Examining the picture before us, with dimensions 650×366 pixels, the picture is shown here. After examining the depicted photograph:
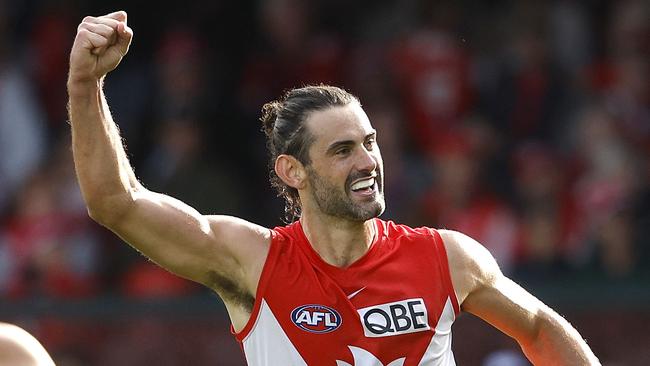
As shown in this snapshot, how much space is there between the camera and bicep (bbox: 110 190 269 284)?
500 cm

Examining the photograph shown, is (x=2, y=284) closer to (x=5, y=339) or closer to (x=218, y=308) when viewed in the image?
(x=218, y=308)

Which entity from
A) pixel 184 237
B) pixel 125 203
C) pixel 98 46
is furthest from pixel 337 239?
pixel 98 46

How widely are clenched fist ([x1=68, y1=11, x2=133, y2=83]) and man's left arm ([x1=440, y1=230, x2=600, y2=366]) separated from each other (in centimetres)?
152

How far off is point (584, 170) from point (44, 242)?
153 inches

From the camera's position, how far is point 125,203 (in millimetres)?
4938

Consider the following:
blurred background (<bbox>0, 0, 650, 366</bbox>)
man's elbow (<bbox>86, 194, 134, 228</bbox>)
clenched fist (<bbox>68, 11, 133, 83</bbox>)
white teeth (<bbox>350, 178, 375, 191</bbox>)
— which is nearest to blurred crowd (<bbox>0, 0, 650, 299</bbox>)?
blurred background (<bbox>0, 0, 650, 366</bbox>)

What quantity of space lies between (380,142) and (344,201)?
4650 mm

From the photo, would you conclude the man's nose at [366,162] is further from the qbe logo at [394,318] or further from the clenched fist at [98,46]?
the clenched fist at [98,46]

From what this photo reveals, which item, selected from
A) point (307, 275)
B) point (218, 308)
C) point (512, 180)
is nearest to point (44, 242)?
point (218, 308)

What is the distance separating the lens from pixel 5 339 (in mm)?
4680

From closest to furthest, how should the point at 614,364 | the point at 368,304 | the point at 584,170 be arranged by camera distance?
the point at 368,304 → the point at 614,364 → the point at 584,170

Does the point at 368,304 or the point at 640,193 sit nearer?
the point at 368,304

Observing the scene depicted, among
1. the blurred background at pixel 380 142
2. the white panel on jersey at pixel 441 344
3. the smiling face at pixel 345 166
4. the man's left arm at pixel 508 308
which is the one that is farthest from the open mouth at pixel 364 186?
the blurred background at pixel 380 142

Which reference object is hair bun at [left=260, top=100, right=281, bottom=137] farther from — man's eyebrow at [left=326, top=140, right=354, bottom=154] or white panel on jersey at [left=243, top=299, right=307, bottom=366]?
white panel on jersey at [left=243, top=299, right=307, bottom=366]
